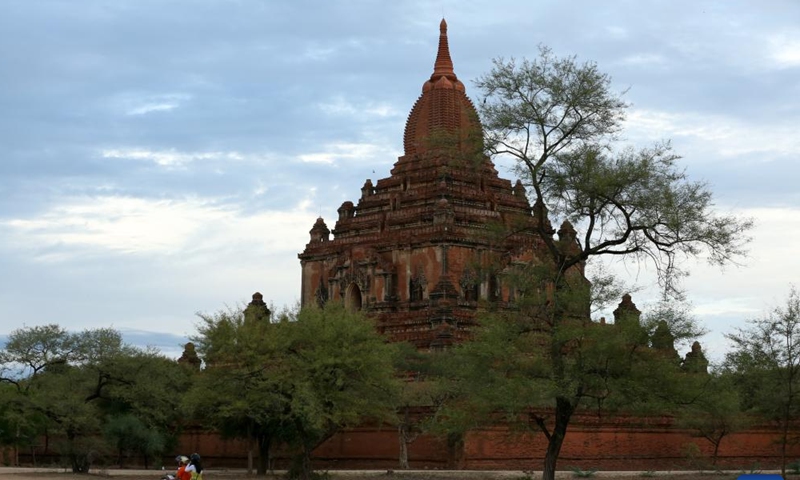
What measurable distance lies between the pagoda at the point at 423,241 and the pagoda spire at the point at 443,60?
0.16 feet

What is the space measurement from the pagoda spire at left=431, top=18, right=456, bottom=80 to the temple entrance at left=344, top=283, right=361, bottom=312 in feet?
34.8

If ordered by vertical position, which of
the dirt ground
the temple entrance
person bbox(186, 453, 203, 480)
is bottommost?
the dirt ground

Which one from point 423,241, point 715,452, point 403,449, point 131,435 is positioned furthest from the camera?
point 423,241

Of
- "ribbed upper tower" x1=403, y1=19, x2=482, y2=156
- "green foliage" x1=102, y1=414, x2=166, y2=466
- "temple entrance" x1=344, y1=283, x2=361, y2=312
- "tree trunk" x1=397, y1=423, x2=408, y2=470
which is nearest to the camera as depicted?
"tree trunk" x1=397, y1=423, x2=408, y2=470

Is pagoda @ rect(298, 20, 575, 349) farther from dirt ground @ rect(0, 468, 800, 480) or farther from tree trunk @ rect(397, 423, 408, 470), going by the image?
dirt ground @ rect(0, 468, 800, 480)

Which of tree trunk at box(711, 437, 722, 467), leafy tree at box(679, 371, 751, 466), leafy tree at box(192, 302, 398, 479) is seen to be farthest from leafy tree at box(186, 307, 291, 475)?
tree trunk at box(711, 437, 722, 467)

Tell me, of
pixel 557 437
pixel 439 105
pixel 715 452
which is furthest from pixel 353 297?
pixel 557 437

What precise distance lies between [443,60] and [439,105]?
3418mm

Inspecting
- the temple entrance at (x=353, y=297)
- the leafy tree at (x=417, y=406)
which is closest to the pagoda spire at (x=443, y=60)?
the temple entrance at (x=353, y=297)

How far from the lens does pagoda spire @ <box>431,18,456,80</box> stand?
6006 cm

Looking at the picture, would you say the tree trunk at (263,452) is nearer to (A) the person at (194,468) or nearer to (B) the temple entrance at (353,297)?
(B) the temple entrance at (353,297)

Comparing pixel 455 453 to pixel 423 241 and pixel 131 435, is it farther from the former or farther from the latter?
pixel 423 241

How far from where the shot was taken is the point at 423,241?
55.2 meters

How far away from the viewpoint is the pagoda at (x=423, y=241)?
175ft
